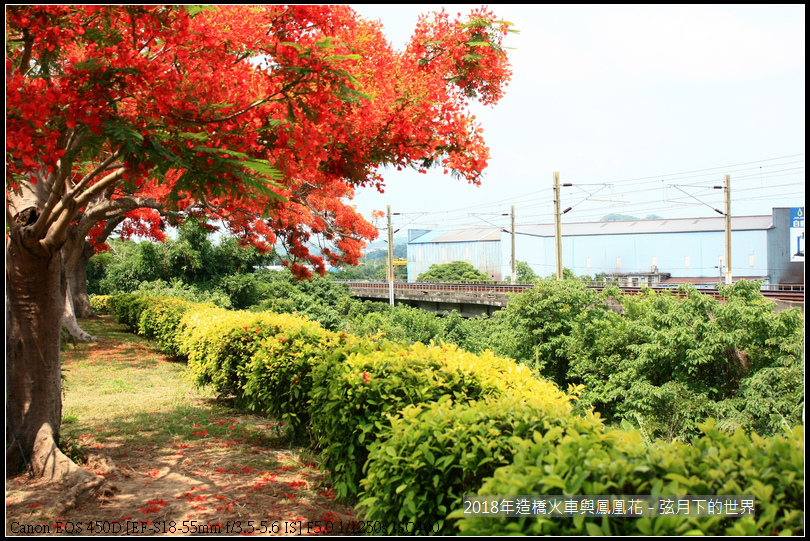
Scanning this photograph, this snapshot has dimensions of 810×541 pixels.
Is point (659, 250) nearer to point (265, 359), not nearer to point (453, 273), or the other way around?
point (453, 273)

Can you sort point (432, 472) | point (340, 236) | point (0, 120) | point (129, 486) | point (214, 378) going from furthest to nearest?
point (340, 236) → point (214, 378) → point (129, 486) → point (0, 120) → point (432, 472)

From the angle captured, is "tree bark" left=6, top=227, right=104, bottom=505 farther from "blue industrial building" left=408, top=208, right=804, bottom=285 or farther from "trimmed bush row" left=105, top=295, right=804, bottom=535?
"blue industrial building" left=408, top=208, right=804, bottom=285

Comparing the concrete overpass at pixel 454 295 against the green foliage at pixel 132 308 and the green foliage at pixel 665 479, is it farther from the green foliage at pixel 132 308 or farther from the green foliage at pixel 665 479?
the green foliage at pixel 665 479

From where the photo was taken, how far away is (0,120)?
11.3 feet

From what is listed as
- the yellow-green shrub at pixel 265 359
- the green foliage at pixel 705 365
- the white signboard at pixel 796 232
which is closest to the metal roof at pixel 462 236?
the white signboard at pixel 796 232

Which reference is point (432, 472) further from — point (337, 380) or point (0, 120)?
point (0, 120)

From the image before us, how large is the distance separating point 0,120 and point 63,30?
849 millimetres

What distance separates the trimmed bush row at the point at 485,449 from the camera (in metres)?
1.88

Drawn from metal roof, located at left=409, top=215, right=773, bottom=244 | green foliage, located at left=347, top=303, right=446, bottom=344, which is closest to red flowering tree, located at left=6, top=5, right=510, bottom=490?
green foliage, located at left=347, top=303, right=446, bottom=344

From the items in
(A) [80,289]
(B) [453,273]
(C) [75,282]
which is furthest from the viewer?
(B) [453,273]

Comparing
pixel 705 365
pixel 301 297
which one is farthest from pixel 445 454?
pixel 301 297

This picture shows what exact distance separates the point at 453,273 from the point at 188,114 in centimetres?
4676

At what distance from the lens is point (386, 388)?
3.75 meters

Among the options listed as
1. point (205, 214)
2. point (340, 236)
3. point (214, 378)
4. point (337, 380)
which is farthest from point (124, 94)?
point (340, 236)
